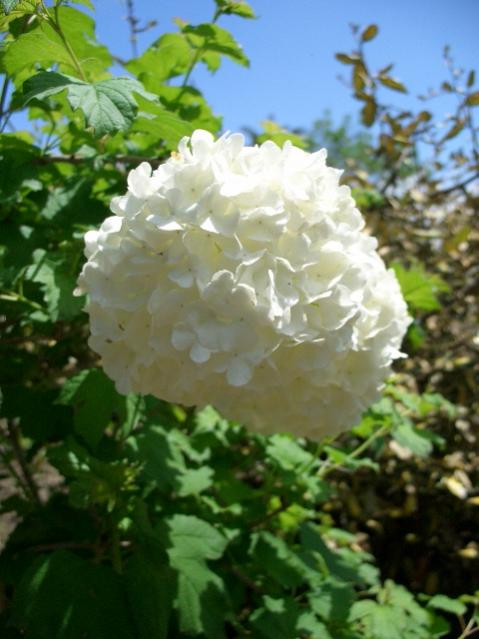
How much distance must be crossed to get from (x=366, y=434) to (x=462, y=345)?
1127mm

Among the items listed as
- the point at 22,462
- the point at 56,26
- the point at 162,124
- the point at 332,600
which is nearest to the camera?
the point at 56,26

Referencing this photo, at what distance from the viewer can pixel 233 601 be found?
5.47 feet

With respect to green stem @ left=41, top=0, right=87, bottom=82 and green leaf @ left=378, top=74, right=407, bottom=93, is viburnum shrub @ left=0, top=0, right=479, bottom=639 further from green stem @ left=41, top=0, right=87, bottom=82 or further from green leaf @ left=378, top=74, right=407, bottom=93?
green leaf @ left=378, top=74, right=407, bottom=93

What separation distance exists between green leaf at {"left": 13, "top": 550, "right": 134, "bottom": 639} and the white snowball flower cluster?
0.46 m

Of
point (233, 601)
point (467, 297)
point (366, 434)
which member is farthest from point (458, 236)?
point (233, 601)

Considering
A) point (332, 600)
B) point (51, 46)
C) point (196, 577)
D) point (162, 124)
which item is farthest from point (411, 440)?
point (51, 46)

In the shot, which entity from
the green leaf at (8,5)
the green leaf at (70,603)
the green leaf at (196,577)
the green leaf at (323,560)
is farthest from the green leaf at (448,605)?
the green leaf at (8,5)

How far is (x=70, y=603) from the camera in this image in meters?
1.26

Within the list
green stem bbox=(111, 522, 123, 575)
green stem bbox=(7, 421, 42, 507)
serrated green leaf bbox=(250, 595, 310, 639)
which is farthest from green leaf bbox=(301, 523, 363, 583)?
green stem bbox=(7, 421, 42, 507)

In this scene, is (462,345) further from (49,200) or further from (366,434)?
(49,200)

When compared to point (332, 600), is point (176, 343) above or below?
above

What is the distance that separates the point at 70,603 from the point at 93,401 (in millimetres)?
432

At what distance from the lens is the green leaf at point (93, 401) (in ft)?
4.45

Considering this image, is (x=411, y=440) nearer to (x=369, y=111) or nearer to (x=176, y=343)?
(x=176, y=343)
